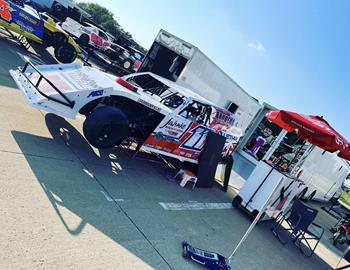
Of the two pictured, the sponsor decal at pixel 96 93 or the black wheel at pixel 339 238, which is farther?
the black wheel at pixel 339 238

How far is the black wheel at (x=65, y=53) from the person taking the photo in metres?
11.6

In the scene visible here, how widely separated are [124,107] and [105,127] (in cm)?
119

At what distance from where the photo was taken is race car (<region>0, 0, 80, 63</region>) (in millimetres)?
9602

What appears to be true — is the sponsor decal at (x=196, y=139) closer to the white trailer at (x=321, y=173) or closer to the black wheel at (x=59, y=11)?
the white trailer at (x=321, y=173)

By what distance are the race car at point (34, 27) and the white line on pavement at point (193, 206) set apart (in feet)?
26.8

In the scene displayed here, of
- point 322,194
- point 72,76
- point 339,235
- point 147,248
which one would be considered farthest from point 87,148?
point 322,194

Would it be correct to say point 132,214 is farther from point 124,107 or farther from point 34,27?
point 34,27

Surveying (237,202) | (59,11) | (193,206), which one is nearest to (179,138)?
(193,206)

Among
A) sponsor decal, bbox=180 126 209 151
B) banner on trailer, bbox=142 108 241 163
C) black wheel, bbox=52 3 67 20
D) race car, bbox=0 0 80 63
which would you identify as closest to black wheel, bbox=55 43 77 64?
race car, bbox=0 0 80 63

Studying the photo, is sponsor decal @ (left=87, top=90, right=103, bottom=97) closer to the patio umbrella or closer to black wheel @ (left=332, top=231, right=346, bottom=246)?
the patio umbrella

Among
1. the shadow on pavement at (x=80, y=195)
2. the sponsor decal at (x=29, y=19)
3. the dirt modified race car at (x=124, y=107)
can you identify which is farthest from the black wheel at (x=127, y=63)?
the shadow on pavement at (x=80, y=195)

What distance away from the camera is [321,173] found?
1513cm

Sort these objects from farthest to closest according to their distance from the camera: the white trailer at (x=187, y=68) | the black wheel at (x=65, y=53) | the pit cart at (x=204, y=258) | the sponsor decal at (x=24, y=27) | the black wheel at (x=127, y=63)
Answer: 1. the black wheel at (x=127, y=63)
2. the black wheel at (x=65, y=53)
3. the white trailer at (x=187, y=68)
4. the sponsor decal at (x=24, y=27)
5. the pit cart at (x=204, y=258)

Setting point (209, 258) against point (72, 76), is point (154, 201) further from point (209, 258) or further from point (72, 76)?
point (72, 76)
